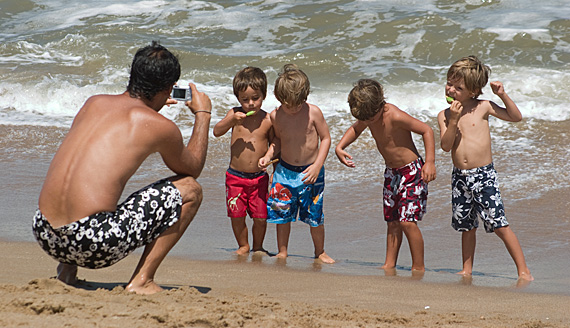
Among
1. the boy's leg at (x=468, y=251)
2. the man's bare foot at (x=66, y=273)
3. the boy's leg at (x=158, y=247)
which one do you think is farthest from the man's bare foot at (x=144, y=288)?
the boy's leg at (x=468, y=251)

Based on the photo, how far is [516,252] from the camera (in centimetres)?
426

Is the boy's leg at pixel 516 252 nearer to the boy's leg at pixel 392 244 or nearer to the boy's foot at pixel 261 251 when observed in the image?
the boy's leg at pixel 392 244

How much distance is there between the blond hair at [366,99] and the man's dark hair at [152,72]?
1.62 metres

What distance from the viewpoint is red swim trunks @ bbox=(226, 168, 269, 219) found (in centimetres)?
488

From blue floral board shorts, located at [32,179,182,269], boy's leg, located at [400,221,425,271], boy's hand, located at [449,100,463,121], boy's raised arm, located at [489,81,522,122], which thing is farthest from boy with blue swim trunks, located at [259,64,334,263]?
blue floral board shorts, located at [32,179,182,269]

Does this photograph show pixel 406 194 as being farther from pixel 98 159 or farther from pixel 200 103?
pixel 98 159

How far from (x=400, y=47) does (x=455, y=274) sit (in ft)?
26.7

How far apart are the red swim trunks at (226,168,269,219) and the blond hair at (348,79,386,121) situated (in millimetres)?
918

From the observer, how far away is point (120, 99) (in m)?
3.11

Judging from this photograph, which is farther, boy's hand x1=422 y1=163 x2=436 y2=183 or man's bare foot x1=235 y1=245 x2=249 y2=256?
man's bare foot x1=235 y1=245 x2=249 y2=256

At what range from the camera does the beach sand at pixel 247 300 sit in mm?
2662

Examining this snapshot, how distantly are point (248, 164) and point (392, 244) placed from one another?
3.90 ft

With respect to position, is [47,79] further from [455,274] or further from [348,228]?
[455,274]

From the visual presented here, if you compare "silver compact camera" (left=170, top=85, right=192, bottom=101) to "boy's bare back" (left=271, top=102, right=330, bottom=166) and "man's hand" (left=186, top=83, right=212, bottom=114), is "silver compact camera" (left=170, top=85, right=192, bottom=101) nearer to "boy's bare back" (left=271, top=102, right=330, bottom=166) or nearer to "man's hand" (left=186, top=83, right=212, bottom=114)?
"man's hand" (left=186, top=83, right=212, bottom=114)
